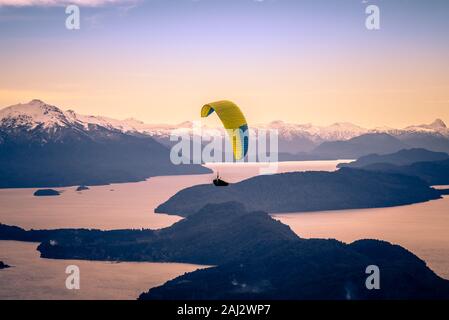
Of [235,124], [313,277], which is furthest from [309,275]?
[235,124]

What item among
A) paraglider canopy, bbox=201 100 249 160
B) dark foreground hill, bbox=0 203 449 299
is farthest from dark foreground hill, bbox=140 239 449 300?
paraglider canopy, bbox=201 100 249 160

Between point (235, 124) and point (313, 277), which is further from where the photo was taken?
point (313, 277)

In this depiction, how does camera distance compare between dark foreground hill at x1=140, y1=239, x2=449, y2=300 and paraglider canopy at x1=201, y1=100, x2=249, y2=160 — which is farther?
dark foreground hill at x1=140, y1=239, x2=449, y2=300

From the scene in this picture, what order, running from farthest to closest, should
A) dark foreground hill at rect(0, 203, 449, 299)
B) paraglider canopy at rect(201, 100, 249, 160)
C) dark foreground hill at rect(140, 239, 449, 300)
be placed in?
dark foreground hill at rect(0, 203, 449, 299)
dark foreground hill at rect(140, 239, 449, 300)
paraglider canopy at rect(201, 100, 249, 160)

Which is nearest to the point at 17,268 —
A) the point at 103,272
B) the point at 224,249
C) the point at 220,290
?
the point at 103,272

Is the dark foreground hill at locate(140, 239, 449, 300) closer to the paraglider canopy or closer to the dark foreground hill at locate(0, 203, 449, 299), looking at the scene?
the dark foreground hill at locate(0, 203, 449, 299)

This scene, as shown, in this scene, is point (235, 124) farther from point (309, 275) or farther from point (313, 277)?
point (309, 275)

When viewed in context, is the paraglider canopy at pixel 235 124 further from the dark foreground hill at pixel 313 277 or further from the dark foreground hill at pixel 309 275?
the dark foreground hill at pixel 309 275
